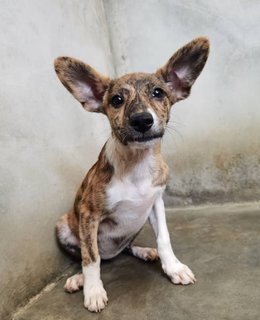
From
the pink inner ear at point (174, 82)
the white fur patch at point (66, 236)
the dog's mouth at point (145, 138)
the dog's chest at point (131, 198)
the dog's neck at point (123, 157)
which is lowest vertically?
the white fur patch at point (66, 236)

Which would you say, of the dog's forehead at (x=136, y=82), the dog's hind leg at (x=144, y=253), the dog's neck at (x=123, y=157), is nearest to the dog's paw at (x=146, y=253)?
the dog's hind leg at (x=144, y=253)

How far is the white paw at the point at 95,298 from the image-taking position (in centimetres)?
248

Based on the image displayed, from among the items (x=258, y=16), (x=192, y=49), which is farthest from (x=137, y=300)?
(x=258, y=16)

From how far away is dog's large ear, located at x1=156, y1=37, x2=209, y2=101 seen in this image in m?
2.57

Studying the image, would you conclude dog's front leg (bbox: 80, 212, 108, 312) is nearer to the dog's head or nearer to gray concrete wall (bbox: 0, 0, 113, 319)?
gray concrete wall (bbox: 0, 0, 113, 319)

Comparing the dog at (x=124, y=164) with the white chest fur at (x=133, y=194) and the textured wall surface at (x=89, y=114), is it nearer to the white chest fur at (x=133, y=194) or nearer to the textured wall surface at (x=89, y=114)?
the white chest fur at (x=133, y=194)

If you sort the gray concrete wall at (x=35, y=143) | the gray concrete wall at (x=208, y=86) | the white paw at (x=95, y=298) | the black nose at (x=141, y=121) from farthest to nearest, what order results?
the gray concrete wall at (x=208, y=86), the gray concrete wall at (x=35, y=143), the white paw at (x=95, y=298), the black nose at (x=141, y=121)

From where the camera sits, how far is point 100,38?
13.6 ft

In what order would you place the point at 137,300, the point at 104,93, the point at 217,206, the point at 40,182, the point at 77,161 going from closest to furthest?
the point at 137,300
the point at 104,93
the point at 40,182
the point at 77,161
the point at 217,206

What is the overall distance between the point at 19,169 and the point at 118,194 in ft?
2.46

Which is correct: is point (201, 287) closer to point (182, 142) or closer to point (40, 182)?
point (40, 182)

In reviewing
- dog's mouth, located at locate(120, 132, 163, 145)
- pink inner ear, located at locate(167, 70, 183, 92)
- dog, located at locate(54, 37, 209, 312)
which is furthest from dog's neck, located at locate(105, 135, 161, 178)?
pink inner ear, located at locate(167, 70, 183, 92)

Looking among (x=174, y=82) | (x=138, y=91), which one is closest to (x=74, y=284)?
(x=138, y=91)

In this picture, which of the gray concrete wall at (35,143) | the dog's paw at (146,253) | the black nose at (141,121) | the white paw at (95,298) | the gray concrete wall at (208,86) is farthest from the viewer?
the gray concrete wall at (208,86)
